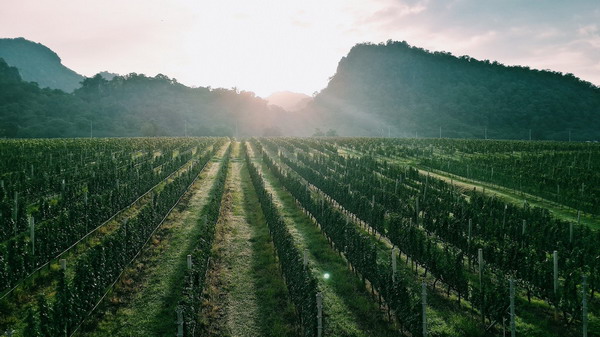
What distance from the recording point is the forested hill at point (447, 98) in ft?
382

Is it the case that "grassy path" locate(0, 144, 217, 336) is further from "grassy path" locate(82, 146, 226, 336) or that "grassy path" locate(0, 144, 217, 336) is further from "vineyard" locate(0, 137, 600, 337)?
"grassy path" locate(82, 146, 226, 336)

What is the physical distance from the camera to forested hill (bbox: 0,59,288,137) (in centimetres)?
8669

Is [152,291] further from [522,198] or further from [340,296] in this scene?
[522,198]

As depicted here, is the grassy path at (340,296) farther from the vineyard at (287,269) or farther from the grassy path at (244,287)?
the grassy path at (244,287)

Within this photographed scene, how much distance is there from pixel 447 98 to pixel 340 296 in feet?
496

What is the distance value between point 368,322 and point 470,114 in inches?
5432

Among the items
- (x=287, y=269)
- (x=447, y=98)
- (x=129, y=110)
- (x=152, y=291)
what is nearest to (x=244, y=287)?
(x=287, y=269)

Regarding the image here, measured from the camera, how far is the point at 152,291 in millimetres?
10914

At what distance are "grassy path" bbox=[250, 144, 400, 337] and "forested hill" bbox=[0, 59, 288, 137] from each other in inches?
3325

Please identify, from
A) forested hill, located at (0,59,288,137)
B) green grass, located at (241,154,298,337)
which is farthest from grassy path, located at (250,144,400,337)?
forested hill, located at (0,59,288,137)

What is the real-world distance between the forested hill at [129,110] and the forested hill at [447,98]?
117 feet

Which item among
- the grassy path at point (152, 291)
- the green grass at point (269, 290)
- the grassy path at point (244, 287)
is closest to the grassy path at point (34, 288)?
the grassy path at point (152, 291)

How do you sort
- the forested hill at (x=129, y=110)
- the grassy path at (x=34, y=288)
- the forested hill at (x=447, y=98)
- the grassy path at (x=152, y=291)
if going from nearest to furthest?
1. the grassy path at (x=34, y=288)
2. the grassy path at (x=152, y=291)
3. the forested hill at (x=129, y=110)
4. the forested hill at (x=447, y=98)

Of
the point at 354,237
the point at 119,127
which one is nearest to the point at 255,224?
the point at 354,237
